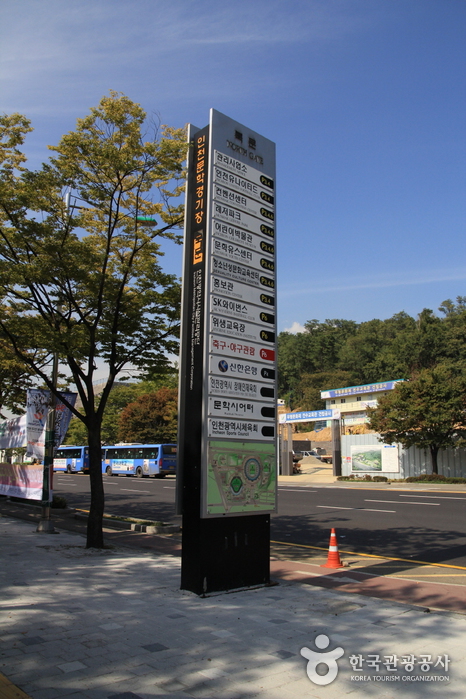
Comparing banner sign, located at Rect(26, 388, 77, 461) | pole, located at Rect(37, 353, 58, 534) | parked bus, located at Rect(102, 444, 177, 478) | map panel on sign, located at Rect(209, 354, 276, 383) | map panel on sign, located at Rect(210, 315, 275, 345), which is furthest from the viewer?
parked bus, located at Rect(102, 444, 177, 478)

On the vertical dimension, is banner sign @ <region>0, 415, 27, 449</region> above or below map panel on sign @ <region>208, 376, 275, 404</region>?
below

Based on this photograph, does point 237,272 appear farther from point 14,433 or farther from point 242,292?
point 14,433

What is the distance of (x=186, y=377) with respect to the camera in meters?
7.56

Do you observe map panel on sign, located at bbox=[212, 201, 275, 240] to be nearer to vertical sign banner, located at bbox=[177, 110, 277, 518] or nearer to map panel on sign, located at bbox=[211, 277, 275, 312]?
vertical sign banner, located at bbox=[177, 110, 277, 518]

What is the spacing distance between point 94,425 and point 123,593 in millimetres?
4704

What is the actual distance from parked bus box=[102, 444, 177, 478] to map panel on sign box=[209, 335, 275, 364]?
32036 mm

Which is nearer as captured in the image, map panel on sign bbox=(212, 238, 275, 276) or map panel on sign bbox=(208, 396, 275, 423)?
map panel on sign bbox=(208, 396, 275, 423)

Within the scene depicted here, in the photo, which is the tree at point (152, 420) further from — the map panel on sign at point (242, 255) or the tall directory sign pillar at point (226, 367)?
the tall directory sign pillar at point (226, 367)

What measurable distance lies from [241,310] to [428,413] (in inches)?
911

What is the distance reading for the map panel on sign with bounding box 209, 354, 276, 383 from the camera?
23.9 ft

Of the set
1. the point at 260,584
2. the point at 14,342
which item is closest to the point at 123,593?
the point at 260,584

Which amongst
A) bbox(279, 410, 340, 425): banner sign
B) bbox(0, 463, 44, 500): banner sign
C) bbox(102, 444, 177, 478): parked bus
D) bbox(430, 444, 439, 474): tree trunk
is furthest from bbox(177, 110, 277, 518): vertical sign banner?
bbox(102, 444, 177, 478): parked bus

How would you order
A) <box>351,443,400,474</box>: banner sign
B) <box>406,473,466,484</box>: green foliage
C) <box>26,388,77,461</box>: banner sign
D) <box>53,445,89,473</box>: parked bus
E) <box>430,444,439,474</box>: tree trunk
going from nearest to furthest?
<box>26,388,77,461</box>: banner sign, <box>406,473,466,484</box>: green foliage, <box>430,444,439,474</box>: tree trunk, <box>351,443,400,474</box>: banner sign, <box>53,445,89,473</box>: parked bus

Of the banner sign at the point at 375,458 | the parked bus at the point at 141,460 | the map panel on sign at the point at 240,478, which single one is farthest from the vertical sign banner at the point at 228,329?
the parked bus at the point at 141,460
